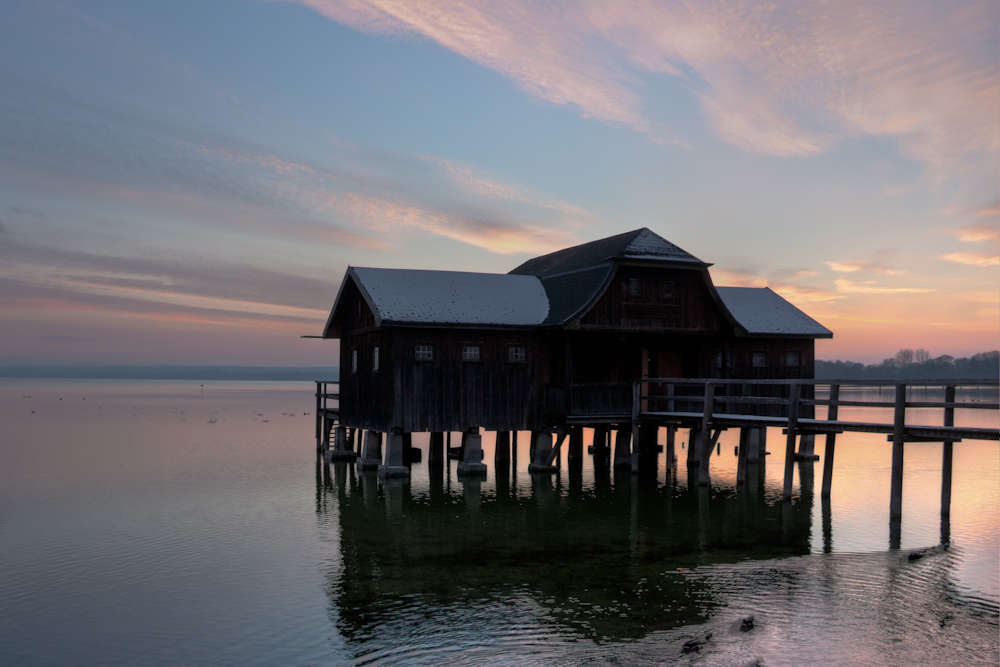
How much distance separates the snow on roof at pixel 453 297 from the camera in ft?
97.2

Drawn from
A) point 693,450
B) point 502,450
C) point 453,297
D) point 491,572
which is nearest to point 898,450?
point 491,572

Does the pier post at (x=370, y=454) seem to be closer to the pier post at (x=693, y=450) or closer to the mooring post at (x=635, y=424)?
the mooring post at (x=635, y=424)

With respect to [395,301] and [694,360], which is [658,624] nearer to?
[395,301]

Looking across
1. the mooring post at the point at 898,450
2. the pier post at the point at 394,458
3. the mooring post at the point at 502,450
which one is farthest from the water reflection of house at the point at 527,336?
the mooring post at the point at 898,450

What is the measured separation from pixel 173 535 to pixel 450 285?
47.6ft

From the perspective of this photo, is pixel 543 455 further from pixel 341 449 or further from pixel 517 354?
pixel 341 449

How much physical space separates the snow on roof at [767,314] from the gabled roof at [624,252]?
5277mm

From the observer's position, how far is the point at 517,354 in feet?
101

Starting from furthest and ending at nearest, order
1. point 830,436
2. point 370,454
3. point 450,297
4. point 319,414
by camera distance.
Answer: point 319,414 < point 370,454 < point 450,297 < point 830,436

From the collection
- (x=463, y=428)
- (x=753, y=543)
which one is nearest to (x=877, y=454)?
(x=463, y=428)

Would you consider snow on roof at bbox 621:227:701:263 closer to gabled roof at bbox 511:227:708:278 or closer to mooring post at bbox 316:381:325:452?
gabled roof at bbox 511:227:708:278

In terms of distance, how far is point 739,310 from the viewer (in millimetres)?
37500

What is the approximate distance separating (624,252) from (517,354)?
5.32 meters

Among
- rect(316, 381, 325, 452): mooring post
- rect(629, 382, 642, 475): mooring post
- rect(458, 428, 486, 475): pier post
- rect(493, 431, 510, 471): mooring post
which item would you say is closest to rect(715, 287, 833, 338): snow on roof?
rect(629, 382, 642, 475): mooring post
